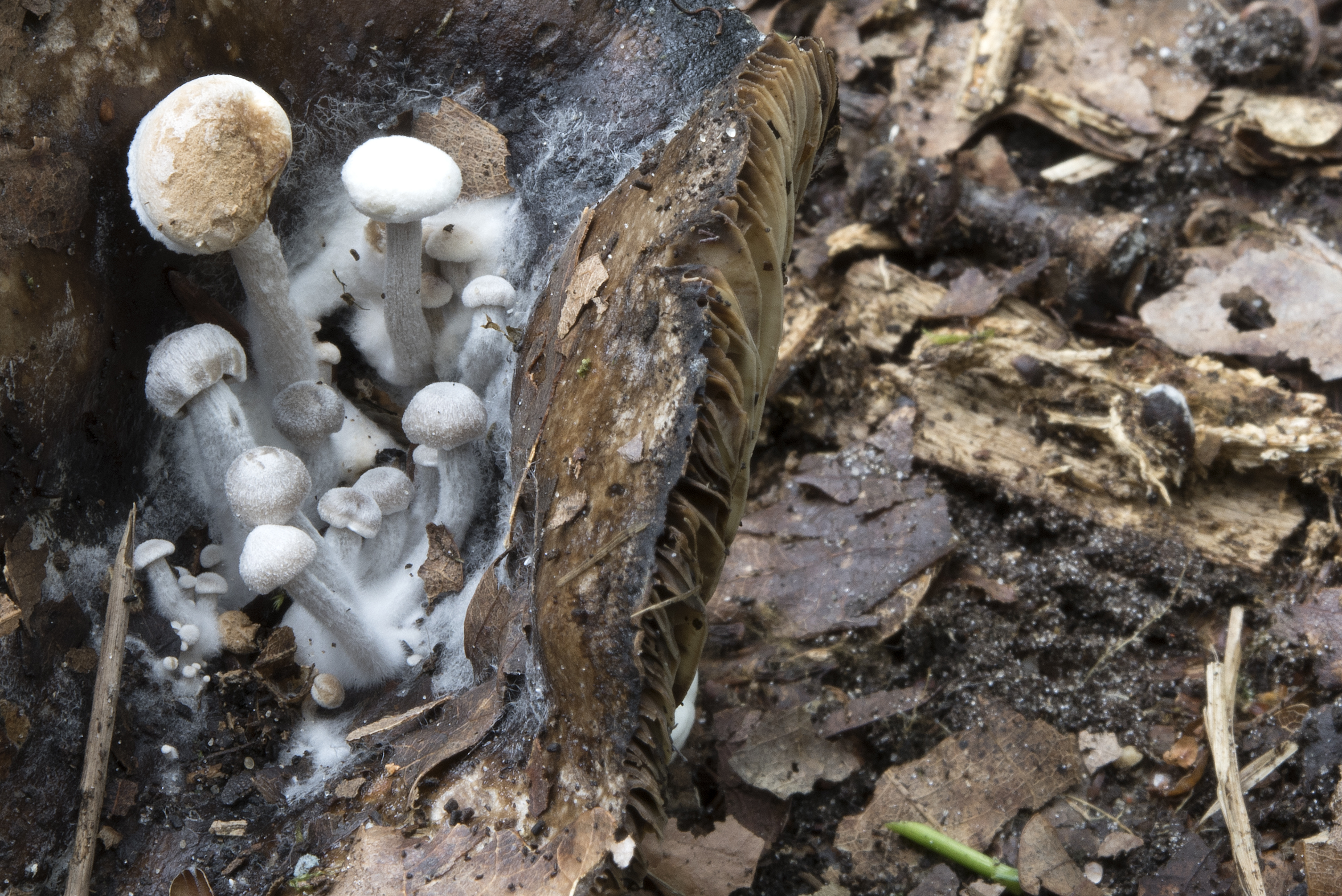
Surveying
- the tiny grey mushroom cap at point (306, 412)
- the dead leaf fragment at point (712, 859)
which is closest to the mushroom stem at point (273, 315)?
the tiny grey mushroom cap at point (306, 412)

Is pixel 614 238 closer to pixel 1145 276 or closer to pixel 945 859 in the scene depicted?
pixel 945 859

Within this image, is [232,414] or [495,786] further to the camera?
[232,414]

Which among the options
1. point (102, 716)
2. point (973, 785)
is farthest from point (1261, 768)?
point (102, 716)

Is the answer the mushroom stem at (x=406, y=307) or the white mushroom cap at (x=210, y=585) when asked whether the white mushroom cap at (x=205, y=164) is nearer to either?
the mushroom stem at (x=406, y=307)

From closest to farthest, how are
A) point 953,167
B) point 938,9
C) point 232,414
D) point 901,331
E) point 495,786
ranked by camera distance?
1. point 495,786
2. point 232,414
3. point 901,331
4. point 953,167
5. point 938,9

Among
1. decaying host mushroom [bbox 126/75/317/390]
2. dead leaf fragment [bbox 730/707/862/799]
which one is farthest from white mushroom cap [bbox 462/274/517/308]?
dead leaf fragment [bbox 730/707/862/799]

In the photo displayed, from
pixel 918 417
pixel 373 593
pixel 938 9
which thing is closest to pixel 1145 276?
pixel 918 417
